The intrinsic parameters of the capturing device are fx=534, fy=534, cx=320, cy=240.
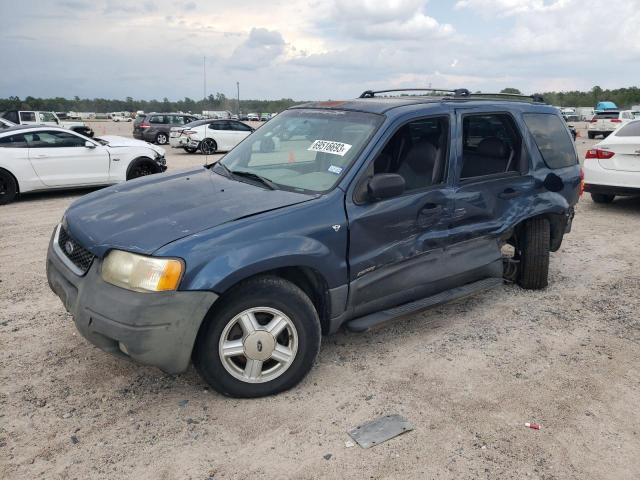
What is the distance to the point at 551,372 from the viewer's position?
3691mm

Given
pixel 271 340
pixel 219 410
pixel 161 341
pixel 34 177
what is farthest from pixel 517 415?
pixel 34 177

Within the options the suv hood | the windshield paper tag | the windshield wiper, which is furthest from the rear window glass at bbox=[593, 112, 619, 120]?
the suv hood

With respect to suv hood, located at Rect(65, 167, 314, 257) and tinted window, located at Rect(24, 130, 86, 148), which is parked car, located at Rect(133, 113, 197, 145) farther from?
suv hood, located at Rect(65, 167, 314, 257)

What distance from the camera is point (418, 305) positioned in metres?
3.94

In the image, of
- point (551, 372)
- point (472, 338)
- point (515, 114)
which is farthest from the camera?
point (515, 114)

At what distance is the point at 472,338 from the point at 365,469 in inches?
72.2

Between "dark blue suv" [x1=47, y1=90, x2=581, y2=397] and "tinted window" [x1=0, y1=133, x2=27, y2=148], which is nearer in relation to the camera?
"dark blue suv" [x1=47, y1=90, x2=581, y2=397]

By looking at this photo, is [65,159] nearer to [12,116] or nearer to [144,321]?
[144,321]

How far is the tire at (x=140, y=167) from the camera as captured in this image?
36.0 ft

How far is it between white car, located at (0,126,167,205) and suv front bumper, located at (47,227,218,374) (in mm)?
7965

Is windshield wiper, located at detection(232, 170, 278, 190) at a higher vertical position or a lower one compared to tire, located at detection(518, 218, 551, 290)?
higher

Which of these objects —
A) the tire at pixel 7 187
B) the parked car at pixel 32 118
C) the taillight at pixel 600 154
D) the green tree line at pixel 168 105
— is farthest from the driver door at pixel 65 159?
the green tree line at pixel 168 105

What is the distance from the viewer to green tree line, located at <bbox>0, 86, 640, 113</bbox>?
8344 centimetres

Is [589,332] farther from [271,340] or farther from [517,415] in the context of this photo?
[271,340]
